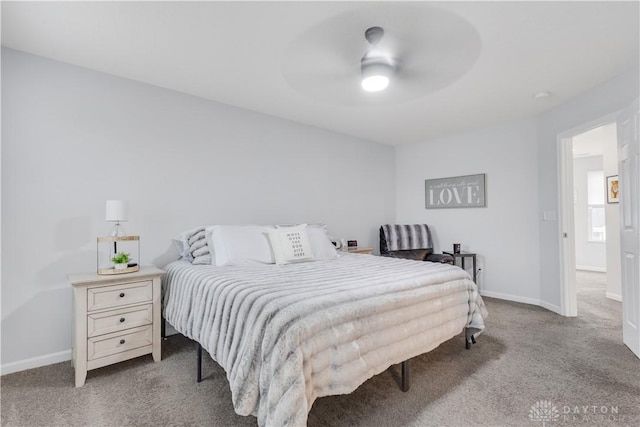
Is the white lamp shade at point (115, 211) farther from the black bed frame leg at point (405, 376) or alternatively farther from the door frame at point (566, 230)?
the door frame at point (566, 230)

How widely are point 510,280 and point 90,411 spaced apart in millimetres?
4428

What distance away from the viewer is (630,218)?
7.99 ft

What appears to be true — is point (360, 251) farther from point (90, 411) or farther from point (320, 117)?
point (90, 411)

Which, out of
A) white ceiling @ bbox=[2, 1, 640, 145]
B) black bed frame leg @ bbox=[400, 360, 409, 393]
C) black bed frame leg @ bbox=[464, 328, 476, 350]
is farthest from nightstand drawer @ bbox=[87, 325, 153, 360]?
black bed frame leg @ bbox=[464, 328, 476, 350]

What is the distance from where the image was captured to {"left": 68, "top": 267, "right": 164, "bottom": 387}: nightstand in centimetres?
199

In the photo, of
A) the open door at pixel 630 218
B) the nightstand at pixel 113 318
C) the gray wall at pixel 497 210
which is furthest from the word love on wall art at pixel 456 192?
the nightstand at pixel 113 318

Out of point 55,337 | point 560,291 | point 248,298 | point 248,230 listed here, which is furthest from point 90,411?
point 560,291

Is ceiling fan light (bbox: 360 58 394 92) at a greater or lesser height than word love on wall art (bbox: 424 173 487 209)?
greater

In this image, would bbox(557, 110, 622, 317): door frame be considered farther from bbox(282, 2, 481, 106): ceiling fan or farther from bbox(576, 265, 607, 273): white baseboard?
bbox(576, 265, 607, 273): white baseboard

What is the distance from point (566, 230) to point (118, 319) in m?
4.38

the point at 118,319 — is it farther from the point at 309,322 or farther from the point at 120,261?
the point at 309,322

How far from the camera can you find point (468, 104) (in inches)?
130

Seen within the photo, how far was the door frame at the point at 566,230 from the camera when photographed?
10.8 ft

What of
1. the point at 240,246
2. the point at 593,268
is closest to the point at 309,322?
the point at 240,246
